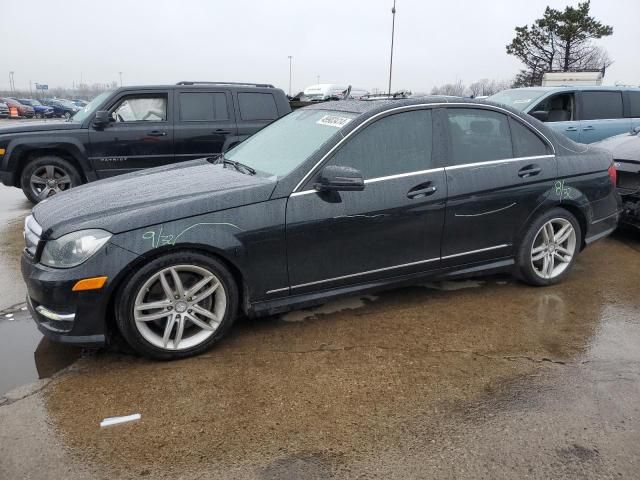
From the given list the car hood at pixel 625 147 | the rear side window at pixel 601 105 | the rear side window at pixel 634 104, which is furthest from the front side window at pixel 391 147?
the rear side window at pixel 634 104

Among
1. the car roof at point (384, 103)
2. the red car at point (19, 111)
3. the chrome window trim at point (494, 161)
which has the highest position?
the red car at point (19, 111)

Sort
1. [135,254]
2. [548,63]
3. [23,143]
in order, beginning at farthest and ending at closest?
[548,63] → [23,143] → [135,254]

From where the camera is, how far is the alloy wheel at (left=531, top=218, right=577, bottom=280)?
436 cm

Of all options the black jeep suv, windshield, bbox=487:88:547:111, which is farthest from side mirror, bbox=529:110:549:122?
the black jeep suv

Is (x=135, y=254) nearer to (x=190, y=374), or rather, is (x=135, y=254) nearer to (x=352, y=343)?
(x=190, y=374)

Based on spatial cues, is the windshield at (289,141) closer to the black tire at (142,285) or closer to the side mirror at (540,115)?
the black tire at (142,285)

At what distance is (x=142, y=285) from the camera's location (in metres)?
3.02

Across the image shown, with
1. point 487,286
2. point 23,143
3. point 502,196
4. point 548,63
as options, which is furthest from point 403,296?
point 548,63

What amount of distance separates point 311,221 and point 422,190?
0.89 m

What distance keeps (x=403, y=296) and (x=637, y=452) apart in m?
2.08

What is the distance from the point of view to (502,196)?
4.02 meters

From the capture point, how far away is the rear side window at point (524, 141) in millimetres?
4176

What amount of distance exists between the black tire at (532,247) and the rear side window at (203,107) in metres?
5.08

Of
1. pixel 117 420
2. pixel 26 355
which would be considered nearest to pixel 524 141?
pixel 117 420
